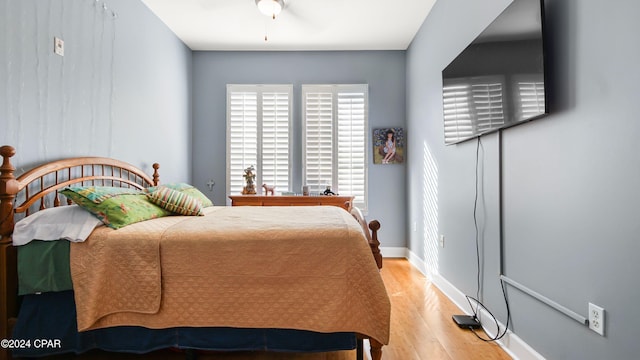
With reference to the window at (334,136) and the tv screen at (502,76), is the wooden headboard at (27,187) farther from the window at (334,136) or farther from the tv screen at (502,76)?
the tv screen at (502,76)

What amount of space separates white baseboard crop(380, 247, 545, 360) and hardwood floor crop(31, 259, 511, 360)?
2.0 inches

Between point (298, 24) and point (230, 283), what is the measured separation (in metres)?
2.91

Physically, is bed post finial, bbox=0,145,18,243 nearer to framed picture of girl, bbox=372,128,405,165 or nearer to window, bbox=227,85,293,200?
window, bbox=227,85,293,200

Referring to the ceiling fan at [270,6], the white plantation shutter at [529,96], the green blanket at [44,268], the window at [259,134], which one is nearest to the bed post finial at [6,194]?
the green blanket at [44,268]

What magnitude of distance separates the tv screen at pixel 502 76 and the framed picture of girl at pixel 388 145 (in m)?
1.60

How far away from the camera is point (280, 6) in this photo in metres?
2.96

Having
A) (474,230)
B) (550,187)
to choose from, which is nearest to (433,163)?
(474,230)

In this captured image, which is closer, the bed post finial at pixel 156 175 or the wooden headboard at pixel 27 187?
the wooden headboard at pixel 27 187

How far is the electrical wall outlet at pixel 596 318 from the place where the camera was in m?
1.21

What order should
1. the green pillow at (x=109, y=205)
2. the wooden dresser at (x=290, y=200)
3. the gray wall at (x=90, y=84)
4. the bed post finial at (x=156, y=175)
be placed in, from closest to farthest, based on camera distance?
the green pillow at (x=109, y=205) → the gray wall at (x=90, y=84) → the bed post finial at (x=156, y=175) → the wooden dresser at (x=290, y=200)

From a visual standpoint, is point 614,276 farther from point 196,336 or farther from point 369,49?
point 369,49

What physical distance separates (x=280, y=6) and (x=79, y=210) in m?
2.41

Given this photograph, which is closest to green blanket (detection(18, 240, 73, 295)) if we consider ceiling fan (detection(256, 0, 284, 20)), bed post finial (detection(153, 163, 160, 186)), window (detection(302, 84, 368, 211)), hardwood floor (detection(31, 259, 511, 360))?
hardwood floor (detection(31, 259, 511, 360))

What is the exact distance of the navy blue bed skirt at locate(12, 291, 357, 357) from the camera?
5.06ft
